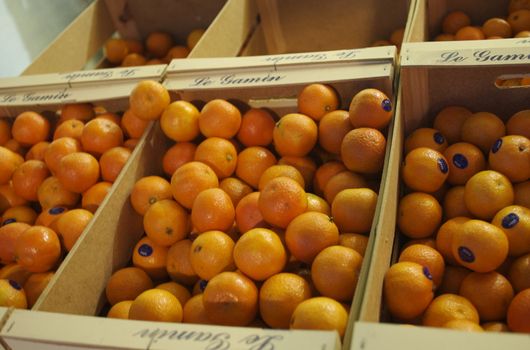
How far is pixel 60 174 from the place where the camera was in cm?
131

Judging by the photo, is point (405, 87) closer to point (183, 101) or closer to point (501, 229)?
point (501, 229)

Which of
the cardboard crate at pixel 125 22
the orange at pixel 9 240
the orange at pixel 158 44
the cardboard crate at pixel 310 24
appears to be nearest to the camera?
the orange at pixel 9 240

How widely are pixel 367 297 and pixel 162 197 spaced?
0.66m

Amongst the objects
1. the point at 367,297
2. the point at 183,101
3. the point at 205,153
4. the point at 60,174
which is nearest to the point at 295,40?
the point at 183,101

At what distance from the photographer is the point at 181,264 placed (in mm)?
1128

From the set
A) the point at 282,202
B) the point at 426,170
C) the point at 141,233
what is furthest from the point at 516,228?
the point at 141,233

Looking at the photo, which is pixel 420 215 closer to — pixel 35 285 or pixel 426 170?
pixel 426 170

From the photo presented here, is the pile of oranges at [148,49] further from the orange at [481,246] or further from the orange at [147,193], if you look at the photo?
the orange at [481,246]

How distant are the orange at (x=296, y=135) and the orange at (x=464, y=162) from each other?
339mm

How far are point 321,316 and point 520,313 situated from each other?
13.8 inches

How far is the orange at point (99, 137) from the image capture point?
4.54ft

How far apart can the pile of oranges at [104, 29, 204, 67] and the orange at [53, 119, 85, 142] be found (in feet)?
2.41

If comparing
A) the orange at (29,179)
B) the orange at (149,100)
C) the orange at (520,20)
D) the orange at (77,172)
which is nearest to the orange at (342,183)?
the orange at (149,100)

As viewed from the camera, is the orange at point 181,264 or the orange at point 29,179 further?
the orange at point 29,179
